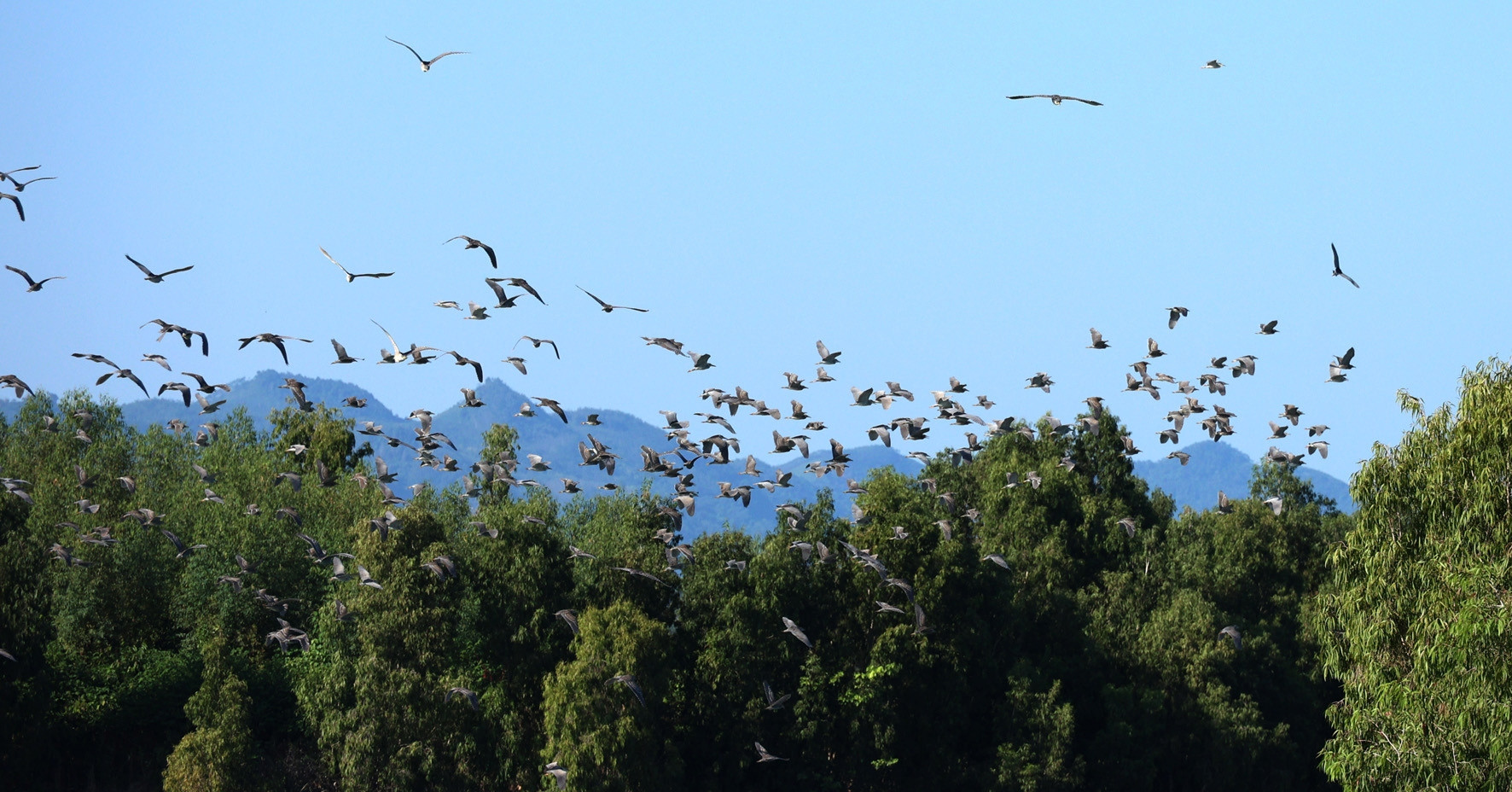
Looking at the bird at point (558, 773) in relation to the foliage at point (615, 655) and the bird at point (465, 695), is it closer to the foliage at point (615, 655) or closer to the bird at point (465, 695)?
the foliage at point (615, 655)

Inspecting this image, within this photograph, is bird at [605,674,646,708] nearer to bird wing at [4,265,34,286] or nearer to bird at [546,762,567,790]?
bird at [546,762,567,790]

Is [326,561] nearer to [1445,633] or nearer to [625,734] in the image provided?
[625,734]

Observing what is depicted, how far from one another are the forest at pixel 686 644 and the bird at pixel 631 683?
12cm

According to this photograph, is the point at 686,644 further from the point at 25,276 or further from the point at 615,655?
the point at 25,276

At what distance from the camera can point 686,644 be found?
190 ft

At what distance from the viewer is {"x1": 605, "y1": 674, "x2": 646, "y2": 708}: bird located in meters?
48.1

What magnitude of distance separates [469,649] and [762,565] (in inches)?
421

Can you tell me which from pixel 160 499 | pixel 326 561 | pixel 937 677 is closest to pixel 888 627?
pixel 937 677

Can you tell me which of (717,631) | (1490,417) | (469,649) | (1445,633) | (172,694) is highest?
(1490,417)

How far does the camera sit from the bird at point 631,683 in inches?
1895

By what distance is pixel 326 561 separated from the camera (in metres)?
67.9

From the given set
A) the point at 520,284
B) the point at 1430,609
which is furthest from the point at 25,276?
the point at 1430,609


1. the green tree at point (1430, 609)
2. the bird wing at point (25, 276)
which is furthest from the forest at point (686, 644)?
the bird wing at point (25, 276)

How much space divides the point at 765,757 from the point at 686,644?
18.5 ft
